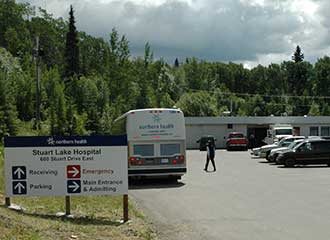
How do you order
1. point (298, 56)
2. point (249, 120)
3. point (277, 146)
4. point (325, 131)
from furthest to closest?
point (298, 56) → point (249, 120) → point (325, 131) → point (277, 146)

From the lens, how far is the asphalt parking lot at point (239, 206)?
11854mm

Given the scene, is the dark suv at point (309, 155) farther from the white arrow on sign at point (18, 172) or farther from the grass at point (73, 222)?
the white arrow on sign at point (18, 172)

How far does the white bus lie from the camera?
23.9 metres

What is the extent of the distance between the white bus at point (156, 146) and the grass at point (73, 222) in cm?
758

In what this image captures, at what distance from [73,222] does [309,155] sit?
23236 millimetres

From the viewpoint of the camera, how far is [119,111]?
301ft

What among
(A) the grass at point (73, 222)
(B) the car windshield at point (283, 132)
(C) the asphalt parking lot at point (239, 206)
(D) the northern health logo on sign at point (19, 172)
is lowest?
(C) the asphalt parking lot at point (239, 206)

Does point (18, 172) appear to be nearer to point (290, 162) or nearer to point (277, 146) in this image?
point (290, 162)

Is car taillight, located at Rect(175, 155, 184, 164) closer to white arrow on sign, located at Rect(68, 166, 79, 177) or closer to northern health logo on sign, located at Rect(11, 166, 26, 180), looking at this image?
white arrow on sign, located at Rect(68, 166, 79, 177)

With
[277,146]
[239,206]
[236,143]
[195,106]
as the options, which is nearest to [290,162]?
[277,146]

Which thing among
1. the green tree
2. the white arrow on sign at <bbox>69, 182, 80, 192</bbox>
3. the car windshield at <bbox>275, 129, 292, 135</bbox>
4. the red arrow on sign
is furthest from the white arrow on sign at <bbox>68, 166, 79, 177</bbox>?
A: the green tree

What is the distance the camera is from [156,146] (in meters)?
24.1

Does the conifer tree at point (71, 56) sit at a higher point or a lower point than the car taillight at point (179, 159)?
higher

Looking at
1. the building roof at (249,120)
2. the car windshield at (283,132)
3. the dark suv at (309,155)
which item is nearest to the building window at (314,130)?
the building roof at (249,120)
